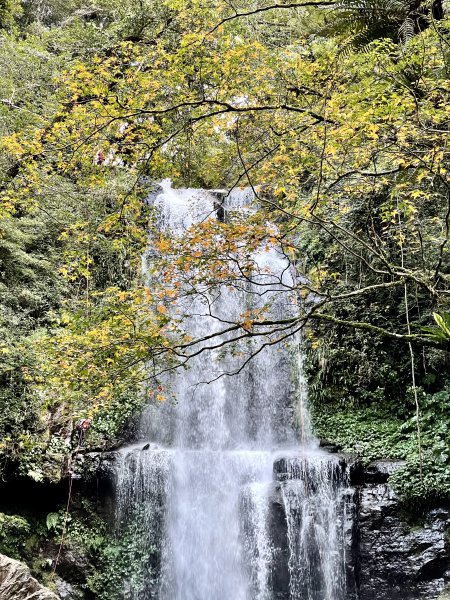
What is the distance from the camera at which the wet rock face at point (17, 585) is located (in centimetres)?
507

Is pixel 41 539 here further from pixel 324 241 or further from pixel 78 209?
pixel 324 241

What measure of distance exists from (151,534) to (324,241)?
6577 mm

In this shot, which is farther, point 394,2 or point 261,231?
point 394,2

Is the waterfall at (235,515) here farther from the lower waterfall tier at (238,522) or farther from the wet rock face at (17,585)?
the wet rock face at (17,585)

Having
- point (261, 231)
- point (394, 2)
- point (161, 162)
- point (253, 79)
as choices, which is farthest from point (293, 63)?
point (261, 231)

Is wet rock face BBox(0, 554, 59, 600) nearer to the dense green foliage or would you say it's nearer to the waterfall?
the dense green foliage

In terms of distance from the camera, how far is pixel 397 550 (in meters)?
7.74

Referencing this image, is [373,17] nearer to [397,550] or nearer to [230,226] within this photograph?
[230,226]

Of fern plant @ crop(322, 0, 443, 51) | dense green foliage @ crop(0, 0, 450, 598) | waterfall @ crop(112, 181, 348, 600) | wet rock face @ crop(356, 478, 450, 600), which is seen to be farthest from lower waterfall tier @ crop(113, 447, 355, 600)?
fern plant @ crop(322, 0, 443, 51)

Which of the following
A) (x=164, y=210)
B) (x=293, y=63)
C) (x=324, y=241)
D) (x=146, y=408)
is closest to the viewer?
(x=293, y=63)

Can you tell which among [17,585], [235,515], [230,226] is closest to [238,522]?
[235,515]

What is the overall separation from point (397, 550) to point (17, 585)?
5.46 m

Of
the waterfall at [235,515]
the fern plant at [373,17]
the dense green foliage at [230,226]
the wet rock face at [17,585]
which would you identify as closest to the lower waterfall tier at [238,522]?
the waterfall at [235,515]

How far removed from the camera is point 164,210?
13.0 meters
